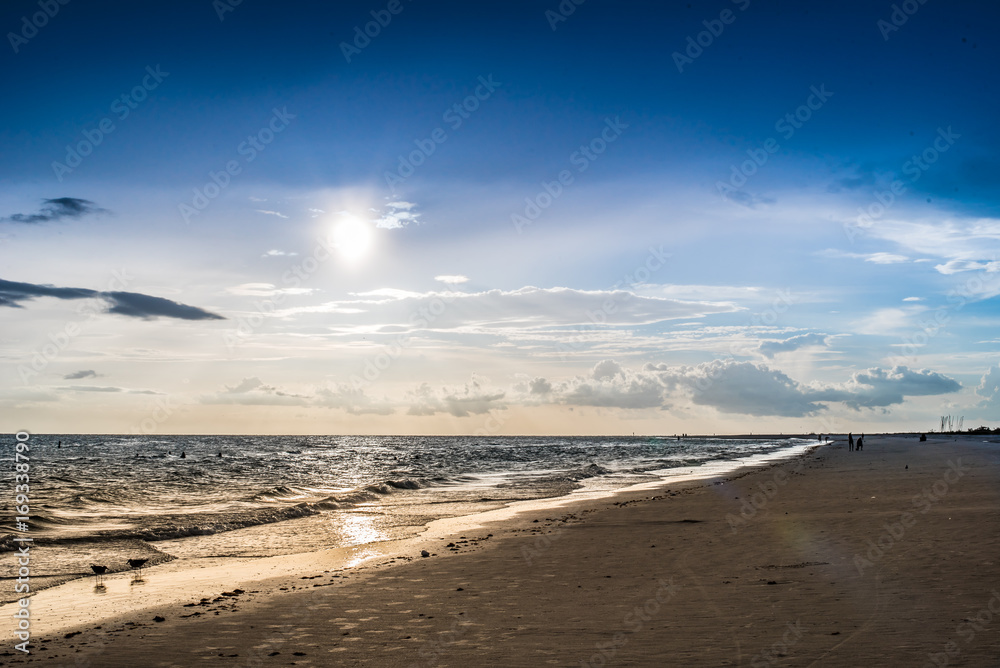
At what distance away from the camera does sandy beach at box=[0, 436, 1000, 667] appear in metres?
7.51

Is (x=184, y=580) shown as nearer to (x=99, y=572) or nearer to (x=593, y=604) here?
(x=99, y=572)

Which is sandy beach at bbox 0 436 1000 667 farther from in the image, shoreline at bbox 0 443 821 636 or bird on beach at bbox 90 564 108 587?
bird on beach at bbox 90 564 108 587

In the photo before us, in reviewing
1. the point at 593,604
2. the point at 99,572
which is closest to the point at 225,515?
the point at 99,572

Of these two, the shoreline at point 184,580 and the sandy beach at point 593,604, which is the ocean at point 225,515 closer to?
the shoreline at point 184,580

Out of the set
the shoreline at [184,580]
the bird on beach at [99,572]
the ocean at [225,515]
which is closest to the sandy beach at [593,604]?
the shoreline at [184,580]

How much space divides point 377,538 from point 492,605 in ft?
32.4

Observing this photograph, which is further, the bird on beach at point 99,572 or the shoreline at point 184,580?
the bird on beach at point 99,572

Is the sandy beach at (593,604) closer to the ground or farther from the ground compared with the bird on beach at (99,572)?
farther from the ground

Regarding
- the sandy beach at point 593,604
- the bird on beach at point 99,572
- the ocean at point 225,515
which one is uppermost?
the sandy beach at point 593,604

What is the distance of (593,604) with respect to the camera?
9.74 m

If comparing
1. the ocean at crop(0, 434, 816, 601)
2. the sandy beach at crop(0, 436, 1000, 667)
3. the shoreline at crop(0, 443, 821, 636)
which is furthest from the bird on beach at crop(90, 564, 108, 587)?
the ocean at crop(0, 434, 816, 601)

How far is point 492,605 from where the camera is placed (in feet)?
32.5

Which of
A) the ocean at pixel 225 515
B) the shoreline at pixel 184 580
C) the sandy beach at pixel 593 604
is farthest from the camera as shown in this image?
the ocean at pixel 225 515

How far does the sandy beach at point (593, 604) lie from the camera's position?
751 centimetres
